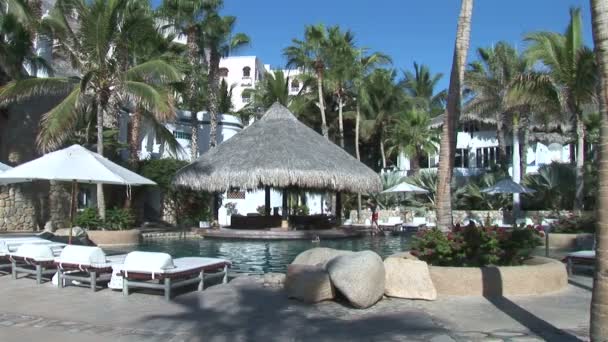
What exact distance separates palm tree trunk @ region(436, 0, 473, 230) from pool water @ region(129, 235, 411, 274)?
4546 mm

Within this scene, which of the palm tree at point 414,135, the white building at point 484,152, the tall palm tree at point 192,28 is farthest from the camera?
the palm tree at point 414,135

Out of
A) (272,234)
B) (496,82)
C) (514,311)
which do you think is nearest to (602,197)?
(514,311)

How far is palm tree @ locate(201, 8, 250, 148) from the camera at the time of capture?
29.4 meters

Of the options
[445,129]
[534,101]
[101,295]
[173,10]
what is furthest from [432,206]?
[101,295]

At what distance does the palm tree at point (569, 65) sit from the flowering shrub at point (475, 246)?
11889 mm

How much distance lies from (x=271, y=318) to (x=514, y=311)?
2.99m

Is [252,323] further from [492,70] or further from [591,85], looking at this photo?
[492,70]

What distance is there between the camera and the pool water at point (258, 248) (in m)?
14.3

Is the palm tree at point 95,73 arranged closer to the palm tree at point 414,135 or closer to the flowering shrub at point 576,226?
the flowering shrub at point 576,226

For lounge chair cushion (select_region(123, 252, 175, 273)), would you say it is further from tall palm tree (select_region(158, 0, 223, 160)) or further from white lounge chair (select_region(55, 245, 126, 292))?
tall palm tree (select_region(158, 0, 223, 160))

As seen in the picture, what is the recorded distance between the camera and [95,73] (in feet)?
62.2

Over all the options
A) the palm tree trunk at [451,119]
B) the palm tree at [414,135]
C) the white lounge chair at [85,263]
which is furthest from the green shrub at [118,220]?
the palm tree at [414,135]

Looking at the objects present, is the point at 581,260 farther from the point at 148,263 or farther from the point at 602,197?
the point at 148,263

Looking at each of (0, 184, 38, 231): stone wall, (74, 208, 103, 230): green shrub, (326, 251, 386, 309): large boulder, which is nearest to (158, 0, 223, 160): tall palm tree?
(0, 184, 38, 231): stone wall
